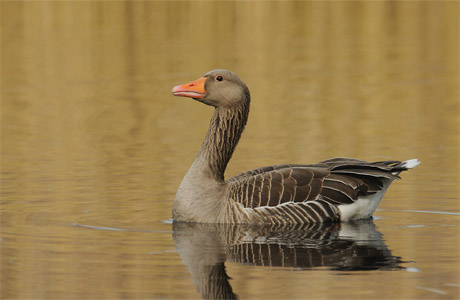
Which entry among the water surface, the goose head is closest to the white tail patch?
the water surface

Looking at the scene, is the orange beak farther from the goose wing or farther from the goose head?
the goose wing

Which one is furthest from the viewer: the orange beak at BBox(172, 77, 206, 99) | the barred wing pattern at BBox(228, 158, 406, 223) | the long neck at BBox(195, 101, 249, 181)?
the long neck at BBox(195, 101, 249, 181)

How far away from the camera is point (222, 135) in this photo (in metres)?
15.6

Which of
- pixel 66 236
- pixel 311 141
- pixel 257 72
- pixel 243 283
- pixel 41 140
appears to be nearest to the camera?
pixel 243 283

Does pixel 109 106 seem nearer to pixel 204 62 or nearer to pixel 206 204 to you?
pixel 204 62

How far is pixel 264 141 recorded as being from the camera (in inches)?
901

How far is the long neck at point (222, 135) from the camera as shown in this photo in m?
15.5

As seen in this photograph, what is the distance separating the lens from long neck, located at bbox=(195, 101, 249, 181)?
50.9 feet

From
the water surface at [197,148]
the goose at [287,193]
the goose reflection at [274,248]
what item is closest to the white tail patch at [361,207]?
the goose at [287,193]

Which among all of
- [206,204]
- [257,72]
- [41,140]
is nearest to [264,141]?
[41,140]

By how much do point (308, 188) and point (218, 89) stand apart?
7.11 ft

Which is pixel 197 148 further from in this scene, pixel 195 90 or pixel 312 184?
pixel 312 184

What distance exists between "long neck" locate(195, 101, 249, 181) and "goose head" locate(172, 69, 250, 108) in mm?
124

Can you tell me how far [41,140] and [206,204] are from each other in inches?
408
